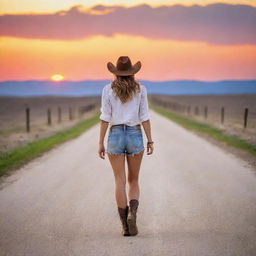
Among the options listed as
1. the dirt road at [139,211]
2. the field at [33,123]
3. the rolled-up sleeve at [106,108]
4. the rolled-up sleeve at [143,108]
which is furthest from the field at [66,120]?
the rolled-up sleeve at [143,108]

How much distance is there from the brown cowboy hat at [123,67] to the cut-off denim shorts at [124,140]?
26.0 inches

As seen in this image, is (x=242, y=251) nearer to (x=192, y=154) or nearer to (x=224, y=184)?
(x=224, y=184)

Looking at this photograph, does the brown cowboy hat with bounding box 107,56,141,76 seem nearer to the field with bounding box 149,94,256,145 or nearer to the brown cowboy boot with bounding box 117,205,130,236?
the brown cowboy boot with bounding box 117,205,130,236

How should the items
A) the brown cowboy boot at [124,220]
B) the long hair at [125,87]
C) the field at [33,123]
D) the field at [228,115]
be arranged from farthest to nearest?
the field at [228,115], the field at [33,123], the brown cowboy boot at [124,220], the long hair at [125,87]

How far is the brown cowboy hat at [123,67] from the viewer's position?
4734mm

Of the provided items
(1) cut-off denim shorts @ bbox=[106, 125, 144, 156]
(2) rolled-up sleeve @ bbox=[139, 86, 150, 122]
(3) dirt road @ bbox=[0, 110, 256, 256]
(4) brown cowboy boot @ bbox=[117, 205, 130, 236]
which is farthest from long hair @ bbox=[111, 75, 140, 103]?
(3) dirt road @ bbox=[0, 110, 256, 256]

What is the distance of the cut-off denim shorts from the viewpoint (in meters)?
4.74

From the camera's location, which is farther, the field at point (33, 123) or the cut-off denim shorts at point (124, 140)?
the field at point (33, 123)

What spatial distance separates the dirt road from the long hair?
1719 mm

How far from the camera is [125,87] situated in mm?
4676

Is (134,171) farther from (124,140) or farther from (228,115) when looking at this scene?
(228,115)

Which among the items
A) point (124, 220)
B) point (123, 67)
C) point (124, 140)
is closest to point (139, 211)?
point (124, 220)

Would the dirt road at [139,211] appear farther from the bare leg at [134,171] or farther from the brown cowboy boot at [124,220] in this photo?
the bare leg at [134,171]

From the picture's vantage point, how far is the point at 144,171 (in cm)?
904
